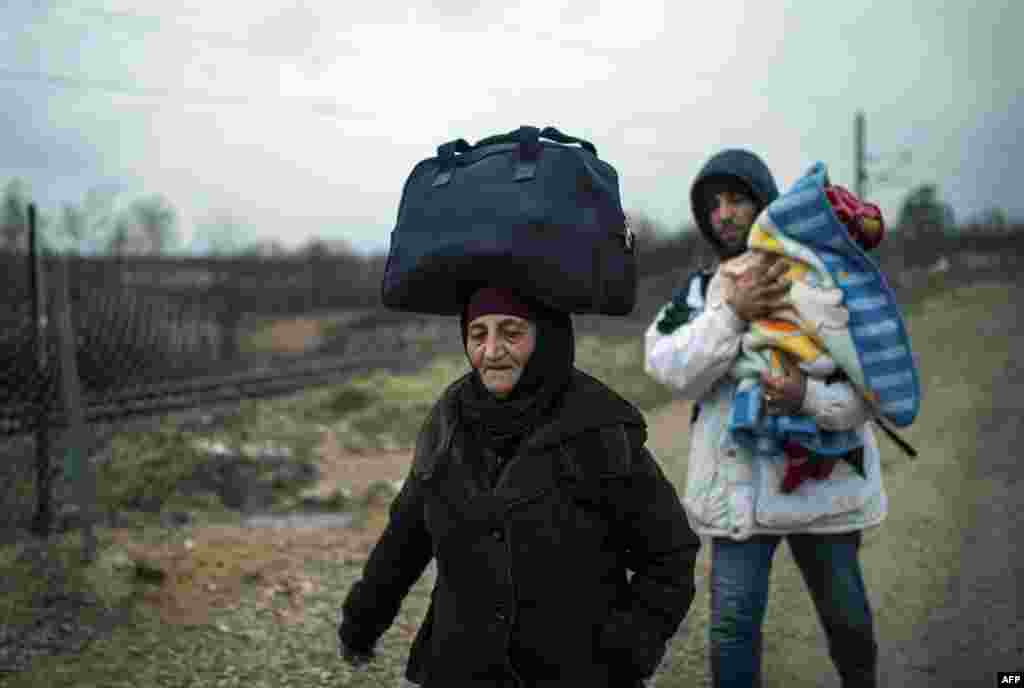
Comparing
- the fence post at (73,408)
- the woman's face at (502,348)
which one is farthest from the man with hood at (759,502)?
the fence post at (73,408)

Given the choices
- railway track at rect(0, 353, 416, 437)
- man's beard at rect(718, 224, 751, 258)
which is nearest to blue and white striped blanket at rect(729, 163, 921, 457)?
man's beard at rect(718, 224, 751, 258)

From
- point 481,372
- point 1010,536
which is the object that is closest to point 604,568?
point 481,372

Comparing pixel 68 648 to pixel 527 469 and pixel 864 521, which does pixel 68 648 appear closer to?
pixel 527 469

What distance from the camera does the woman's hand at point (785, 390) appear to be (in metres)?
2.76

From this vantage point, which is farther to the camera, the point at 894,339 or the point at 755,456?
the point at 755,456

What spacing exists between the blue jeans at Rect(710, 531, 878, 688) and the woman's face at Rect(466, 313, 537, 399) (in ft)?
4.03

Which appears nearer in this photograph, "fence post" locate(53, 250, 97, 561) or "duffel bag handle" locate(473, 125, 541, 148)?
"duffel bag handle" locate(473, 125, 541, 148)

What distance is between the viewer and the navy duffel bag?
6.09 feet

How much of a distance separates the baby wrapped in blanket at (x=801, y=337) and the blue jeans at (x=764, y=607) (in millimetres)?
232

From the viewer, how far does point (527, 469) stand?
6.43ft

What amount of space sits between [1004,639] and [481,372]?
301 centimetres

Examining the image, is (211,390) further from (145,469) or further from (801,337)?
(801,337)

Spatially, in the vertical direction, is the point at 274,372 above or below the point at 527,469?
below

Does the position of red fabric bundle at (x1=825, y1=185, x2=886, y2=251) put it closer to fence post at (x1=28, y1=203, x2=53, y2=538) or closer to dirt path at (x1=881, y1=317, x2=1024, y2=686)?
dirt path at (x1=881, y1=317, x2=1024, y2=686)
